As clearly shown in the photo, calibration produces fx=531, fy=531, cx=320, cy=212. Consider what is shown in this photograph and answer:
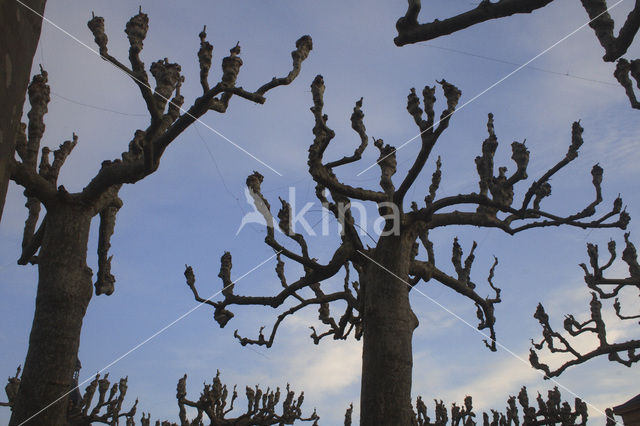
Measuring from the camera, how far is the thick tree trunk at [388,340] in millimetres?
4980

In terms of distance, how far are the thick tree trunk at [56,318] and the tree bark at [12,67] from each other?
4788mm

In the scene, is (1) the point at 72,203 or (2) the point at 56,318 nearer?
(2) the point at 56,318

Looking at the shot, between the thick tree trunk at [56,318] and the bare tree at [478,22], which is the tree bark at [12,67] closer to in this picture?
the bare tree at [478,22]

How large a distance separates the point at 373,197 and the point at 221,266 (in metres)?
2.75

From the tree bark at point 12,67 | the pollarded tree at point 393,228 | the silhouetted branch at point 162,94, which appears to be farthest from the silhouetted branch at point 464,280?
the tree bark at point 12,67

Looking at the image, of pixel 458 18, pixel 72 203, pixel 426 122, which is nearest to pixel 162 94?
pixel 72 203

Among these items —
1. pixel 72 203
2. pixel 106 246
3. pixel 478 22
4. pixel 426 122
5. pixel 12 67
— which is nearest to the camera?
pixel 12 67

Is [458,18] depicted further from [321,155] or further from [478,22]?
[321,155]

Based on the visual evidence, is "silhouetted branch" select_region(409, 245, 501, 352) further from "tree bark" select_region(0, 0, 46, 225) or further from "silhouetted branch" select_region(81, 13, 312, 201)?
"tree bark" select_region(0, 0, 46, 225)

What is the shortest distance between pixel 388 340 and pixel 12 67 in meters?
4.66

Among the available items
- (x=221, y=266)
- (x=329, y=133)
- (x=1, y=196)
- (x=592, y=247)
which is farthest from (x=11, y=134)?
(x=592, y=247)

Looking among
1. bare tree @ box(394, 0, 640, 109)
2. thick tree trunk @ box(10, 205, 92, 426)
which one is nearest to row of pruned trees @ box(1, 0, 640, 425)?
thick tree trunk @ box(10, 205, 92, 426)

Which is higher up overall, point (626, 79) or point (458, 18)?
point (626, 79)

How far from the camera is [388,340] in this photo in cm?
526
